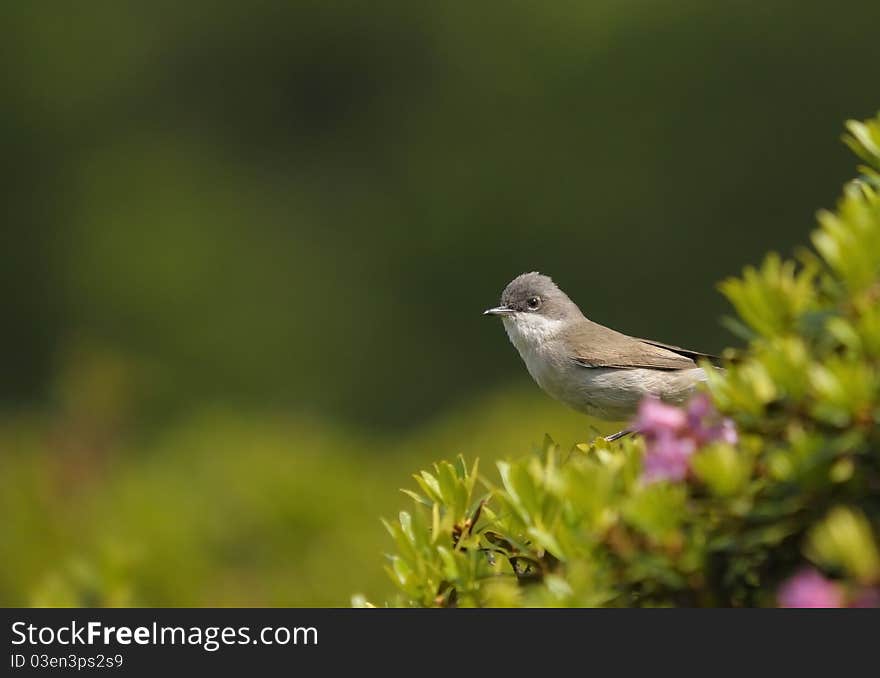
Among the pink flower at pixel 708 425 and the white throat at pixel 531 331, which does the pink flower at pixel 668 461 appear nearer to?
the pink flower at pixel 708 425

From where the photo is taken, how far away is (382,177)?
15.6 m

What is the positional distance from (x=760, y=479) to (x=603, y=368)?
10.5 feet

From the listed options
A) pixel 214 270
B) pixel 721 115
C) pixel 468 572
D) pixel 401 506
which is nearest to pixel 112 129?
pixel 214 270

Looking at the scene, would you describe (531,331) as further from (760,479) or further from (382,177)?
(382,177)

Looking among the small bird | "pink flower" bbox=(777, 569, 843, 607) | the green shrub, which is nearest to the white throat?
the small bird

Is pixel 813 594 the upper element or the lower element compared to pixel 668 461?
lower

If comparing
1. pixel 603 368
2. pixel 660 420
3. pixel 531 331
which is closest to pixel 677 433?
pixel 660 420

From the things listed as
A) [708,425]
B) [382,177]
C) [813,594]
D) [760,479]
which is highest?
[382,177]

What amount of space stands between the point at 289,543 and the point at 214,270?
1040 centimetres

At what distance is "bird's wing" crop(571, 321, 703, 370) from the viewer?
4863 mm

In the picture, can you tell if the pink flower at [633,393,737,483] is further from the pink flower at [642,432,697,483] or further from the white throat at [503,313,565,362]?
the white throat at [503,313,565,362]

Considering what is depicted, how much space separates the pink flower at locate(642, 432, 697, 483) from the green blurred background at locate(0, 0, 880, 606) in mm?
9863

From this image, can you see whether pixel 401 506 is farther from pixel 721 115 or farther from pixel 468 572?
pixel 721 115

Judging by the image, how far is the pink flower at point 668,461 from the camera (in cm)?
173
